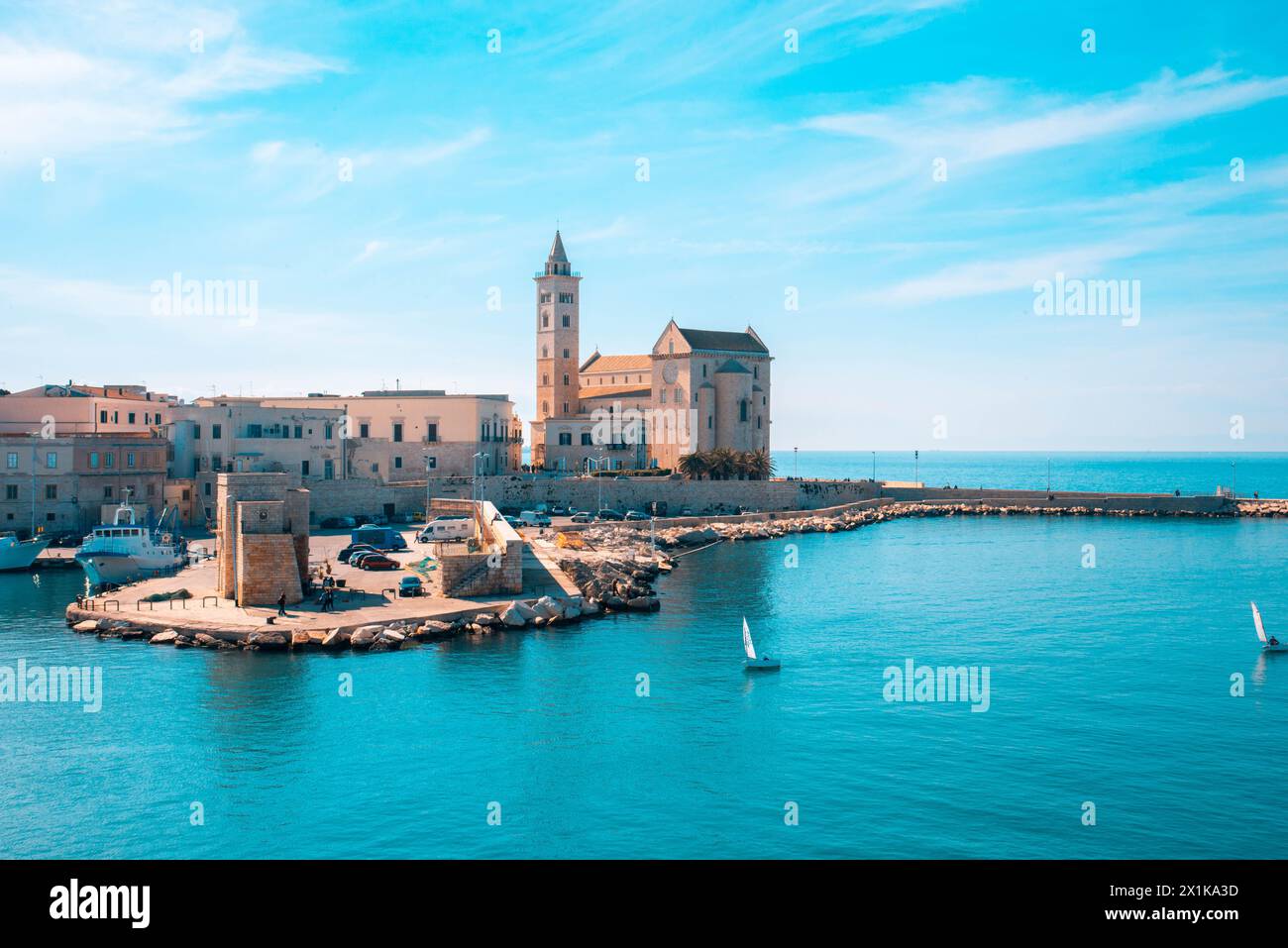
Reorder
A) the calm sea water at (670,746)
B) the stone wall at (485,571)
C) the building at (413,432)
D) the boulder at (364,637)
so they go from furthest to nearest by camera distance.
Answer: the building at (413,432) → the stone wall at (485,571) → the boulder at (364,637) → the calm sea water at (670,746)

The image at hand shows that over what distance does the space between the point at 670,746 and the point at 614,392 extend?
76.5 meters

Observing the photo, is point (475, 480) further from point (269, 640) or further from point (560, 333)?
point (269, 640)

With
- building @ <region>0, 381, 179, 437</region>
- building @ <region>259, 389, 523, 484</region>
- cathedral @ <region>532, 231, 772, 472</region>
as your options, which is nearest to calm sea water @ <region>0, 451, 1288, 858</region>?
building @ <region>0, 381, 179, 437</region>

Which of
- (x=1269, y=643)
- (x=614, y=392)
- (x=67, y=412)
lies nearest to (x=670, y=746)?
(x=1269, y=643)

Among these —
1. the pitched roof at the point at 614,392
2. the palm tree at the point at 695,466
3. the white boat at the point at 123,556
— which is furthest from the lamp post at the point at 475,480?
the white boat at the point at 123,556

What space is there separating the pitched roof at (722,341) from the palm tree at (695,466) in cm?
1045

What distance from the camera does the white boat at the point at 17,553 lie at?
A: 186 feet

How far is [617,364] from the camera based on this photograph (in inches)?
4277

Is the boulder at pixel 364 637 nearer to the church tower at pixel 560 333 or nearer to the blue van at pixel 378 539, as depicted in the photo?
the blue van at pixel 378 539

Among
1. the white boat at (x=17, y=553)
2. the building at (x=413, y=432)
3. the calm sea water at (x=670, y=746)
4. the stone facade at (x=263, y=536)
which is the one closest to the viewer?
the calm sea water at (x=670, y=746)

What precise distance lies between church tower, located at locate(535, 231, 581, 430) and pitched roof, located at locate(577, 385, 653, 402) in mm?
1492

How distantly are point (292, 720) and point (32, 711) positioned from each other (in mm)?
7822

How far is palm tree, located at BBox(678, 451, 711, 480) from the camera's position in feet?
295

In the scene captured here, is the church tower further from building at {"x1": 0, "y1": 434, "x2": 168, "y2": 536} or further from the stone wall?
the stone wall
